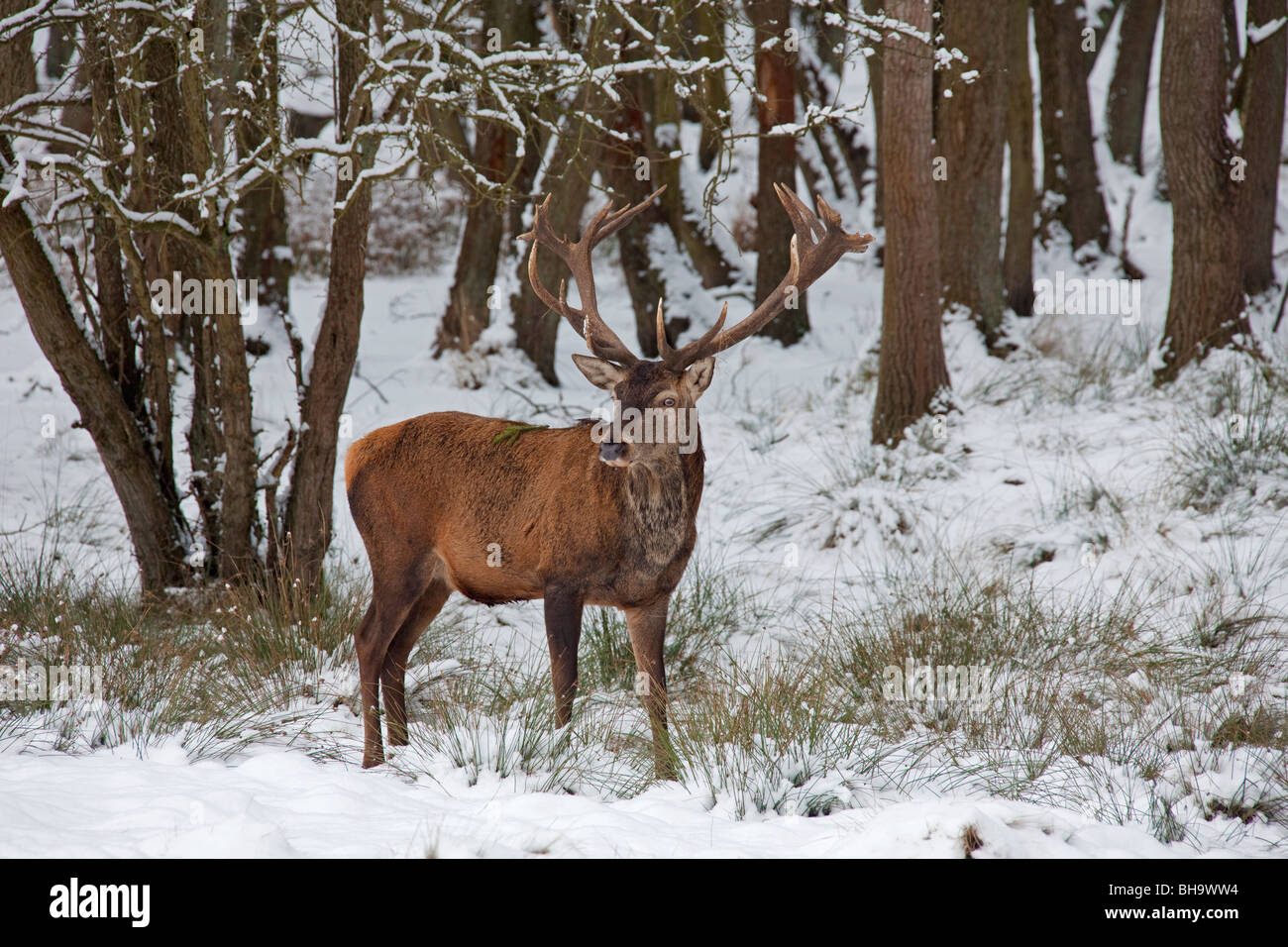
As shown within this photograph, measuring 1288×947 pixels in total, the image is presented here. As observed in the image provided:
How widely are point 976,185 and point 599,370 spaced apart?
254 inches

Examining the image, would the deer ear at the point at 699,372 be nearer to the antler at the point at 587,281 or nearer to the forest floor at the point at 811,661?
the antler at the point at 587,281

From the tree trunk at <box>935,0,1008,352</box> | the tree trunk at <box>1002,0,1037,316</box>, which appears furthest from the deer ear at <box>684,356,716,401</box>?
the tree trunk at <box>1002,0,1037,316</box>

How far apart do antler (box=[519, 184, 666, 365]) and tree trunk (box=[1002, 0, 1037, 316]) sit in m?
7.69

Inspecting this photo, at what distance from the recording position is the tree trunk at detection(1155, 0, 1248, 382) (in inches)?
357

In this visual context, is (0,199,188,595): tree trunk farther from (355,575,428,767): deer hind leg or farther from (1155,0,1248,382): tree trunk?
(1155,0,1248,382): tree trunk

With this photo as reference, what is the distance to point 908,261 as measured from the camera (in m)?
8.74

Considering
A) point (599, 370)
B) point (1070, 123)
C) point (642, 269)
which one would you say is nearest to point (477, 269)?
point (642, 269)

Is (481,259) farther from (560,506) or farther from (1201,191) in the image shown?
(560,506)

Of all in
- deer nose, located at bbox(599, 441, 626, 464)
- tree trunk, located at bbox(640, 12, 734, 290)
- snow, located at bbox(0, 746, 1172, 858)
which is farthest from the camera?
tree trunk, located at bbox(640, 12, 734, 290)

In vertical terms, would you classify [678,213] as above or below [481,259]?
above

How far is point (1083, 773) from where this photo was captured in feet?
14.8

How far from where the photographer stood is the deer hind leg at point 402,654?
529 cm

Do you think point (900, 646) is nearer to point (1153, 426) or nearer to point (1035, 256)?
point (1153, 426)
